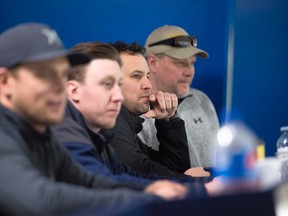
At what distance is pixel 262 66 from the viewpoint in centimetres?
295

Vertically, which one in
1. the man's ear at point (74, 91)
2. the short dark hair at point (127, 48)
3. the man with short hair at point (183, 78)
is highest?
the man with short hair at point (183, 78)

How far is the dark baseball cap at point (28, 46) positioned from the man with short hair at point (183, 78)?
139 centimetres

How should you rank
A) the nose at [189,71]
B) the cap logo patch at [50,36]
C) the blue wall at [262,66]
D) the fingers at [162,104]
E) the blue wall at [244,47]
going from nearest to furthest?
the cap logo patch at [50,36]
the fingers at [162,104]
the nose at [189,71]
the blue wall at [244,47]
the blue wall at [262,66]

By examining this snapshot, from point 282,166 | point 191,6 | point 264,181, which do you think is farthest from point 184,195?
point 191,6

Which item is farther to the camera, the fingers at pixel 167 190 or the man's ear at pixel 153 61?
the man's ear at pixel 153 61

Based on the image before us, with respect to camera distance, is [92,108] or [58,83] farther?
[92,108]

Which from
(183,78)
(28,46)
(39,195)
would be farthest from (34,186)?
(183,78)

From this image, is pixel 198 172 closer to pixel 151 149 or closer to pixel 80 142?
pixel 151 149

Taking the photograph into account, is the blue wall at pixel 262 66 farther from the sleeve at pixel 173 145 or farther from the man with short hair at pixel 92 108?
the man with short hair at pixel 92 108

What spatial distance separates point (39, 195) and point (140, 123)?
95 centimetres

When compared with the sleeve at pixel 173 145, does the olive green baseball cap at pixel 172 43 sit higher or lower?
higher

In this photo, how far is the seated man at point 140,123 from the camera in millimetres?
1658

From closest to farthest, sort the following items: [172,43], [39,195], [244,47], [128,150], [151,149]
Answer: [39,195] < [128,150] < [151,149] < [172,43] < [244,47]

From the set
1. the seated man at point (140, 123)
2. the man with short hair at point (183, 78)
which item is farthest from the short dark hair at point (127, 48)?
the man with short hair at point (183, 78)
